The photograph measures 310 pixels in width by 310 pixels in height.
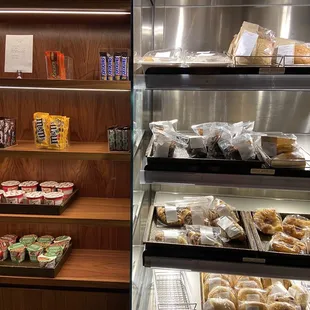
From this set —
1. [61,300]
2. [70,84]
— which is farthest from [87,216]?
[70,84]

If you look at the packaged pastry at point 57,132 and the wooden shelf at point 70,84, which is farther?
the packaged pastry at point 57,132

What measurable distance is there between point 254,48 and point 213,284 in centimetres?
99

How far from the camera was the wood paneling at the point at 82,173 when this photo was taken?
212 cm

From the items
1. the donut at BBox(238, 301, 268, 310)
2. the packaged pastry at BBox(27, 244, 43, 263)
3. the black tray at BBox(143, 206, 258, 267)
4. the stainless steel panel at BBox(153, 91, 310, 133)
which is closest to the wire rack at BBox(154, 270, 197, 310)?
the donut at BBox(238, 301, 268, 310)

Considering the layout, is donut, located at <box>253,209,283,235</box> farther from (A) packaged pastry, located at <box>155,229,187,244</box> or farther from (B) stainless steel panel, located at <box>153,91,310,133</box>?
(B) stainless steel panel, located at <box>153,91,310,133</box>

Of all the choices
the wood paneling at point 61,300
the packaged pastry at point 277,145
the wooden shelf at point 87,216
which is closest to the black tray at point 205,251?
the packaged pastry at point 277,145

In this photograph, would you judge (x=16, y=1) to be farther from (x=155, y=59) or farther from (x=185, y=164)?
(x=185, y=164)

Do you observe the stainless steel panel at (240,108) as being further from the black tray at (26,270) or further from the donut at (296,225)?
the black tray at (26,270)

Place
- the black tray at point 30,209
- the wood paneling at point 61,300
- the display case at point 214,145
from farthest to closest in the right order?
the wood paneling at point 61,300
the black tray at point 30,209
the display case at point 214,145

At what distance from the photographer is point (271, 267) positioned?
129cm

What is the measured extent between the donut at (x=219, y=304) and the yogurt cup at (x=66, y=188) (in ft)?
3.29

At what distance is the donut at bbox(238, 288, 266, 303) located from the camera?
1.41 meters

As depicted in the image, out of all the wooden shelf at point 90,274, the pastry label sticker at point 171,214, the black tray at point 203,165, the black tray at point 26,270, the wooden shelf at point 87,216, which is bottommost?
the wooden shelf at point 90,274

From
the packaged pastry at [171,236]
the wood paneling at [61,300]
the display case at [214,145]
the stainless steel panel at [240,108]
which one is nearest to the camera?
the display case at [214,145]
